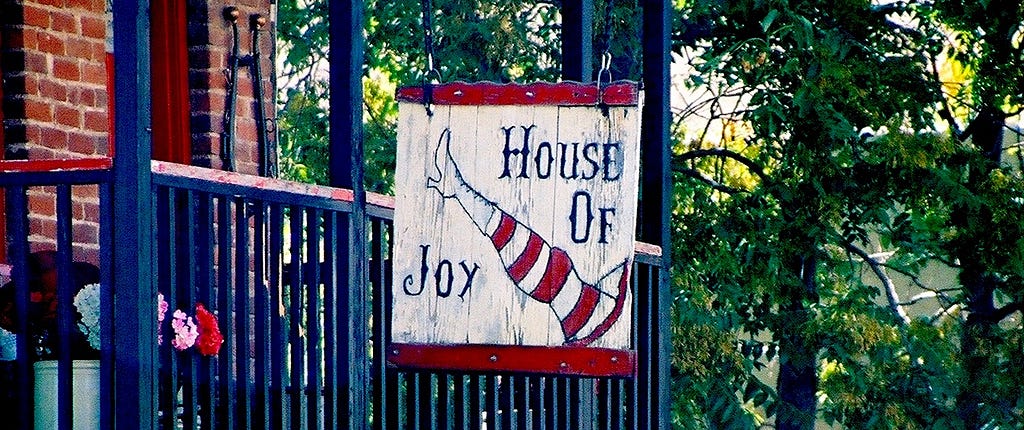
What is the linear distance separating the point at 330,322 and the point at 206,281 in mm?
529

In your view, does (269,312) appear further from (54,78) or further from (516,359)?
(54,78)

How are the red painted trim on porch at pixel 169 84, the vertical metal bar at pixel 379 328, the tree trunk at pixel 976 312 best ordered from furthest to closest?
the tree trunk at pixel 976 312, the red painted trim on porch at pixel 169 84, the vertical metal bar at pixel 379 328

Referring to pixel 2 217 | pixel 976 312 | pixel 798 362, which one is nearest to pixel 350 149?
pixel 2 217

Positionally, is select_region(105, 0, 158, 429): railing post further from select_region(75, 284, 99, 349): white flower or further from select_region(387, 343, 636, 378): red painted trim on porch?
select_region(387, 343, 636, 378): red painted trim on porch

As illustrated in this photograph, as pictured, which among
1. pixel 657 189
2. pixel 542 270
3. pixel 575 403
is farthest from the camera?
pixel 657 189

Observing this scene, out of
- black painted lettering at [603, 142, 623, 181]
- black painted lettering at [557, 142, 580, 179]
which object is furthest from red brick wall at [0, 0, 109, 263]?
black painted lettering at [603, 142, 623, 181]

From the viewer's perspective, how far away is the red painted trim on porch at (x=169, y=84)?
24.8ft

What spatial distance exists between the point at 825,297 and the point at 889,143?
2.18 m

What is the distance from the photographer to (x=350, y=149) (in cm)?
557

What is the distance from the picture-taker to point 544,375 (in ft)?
16.9

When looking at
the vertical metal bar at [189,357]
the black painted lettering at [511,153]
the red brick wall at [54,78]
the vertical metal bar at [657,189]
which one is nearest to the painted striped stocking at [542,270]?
the black painted lettering at [511,153]

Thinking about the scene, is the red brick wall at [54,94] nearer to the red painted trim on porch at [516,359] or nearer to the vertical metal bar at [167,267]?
→ the vertical metal bar at [167,267]

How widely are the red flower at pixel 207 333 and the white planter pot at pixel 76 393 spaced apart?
0.30 m

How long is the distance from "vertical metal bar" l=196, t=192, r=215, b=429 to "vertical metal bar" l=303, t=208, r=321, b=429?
380 millimetres
